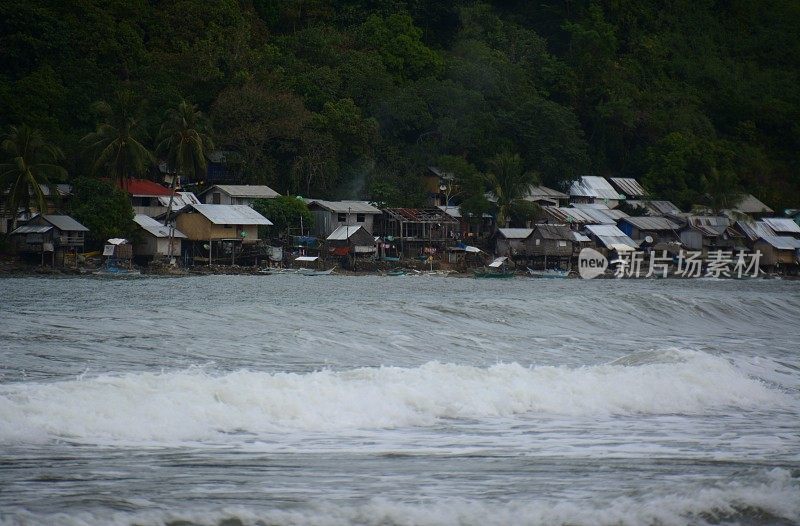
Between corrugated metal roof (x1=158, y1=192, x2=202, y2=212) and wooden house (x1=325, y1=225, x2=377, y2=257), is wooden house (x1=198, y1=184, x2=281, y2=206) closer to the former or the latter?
corrugated metal roof (x1=158, y1=192, x2=202, y2=212)

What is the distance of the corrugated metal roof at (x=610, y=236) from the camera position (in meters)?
49.7

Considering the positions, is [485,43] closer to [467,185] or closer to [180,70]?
[467,185]

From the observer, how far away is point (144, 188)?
42.7 meters

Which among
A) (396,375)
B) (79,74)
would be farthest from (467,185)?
(396,375)

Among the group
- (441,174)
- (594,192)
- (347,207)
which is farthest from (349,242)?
(594,192)

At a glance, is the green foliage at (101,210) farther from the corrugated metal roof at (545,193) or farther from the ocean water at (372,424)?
the corrugated metal roof at (545,193)

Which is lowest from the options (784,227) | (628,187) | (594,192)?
(784,227)

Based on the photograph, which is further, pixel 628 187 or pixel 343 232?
pixel 628 187

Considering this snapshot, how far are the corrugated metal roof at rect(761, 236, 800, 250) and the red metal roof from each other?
30937 millimetres

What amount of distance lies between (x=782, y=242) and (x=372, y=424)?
47.7 m

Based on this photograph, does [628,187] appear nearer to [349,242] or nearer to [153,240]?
[349,242]

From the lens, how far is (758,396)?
41.5ft

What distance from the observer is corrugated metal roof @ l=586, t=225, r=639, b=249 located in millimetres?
49719

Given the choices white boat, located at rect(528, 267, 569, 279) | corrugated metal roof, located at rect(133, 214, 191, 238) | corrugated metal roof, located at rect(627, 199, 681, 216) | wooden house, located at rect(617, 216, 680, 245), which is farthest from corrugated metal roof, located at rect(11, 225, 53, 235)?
corrugated metal roof, located at rect(627, 199, 681, 216)
